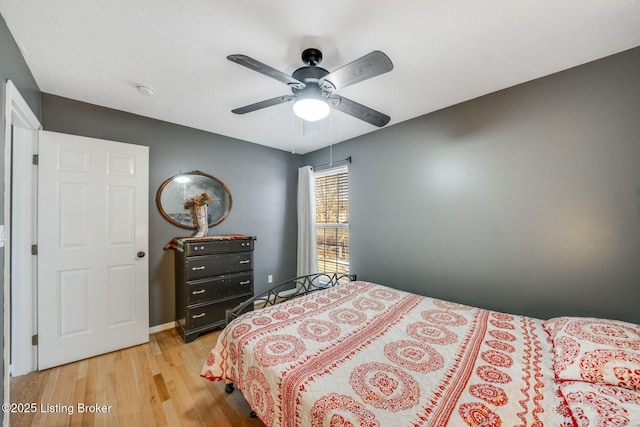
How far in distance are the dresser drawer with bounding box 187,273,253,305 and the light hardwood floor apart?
→ 1.75 feet

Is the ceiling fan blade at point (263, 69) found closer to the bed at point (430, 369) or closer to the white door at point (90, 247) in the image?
the bed at point (430, 369)

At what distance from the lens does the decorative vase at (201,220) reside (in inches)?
112

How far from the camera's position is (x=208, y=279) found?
8.65 feet

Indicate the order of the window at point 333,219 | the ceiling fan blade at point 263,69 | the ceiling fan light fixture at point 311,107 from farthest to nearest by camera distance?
the window at point 333,219 → the ceiling fan light fixture at point 311,107 → the ceiling fan blade at point 263,69

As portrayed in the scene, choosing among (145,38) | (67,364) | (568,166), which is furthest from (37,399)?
(568,166)

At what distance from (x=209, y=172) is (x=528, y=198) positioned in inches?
133

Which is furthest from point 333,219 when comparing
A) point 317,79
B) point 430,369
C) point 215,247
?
point 430,369

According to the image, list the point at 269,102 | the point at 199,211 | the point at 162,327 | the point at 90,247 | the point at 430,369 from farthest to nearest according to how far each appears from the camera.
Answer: the point at 199,211, the point at 162,327, the point at 90,247, the point at 269,102, the point at 430,369

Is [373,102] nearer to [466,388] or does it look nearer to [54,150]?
[466,388]

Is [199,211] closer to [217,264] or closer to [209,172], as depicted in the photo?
[209,172]

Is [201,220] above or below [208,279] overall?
above

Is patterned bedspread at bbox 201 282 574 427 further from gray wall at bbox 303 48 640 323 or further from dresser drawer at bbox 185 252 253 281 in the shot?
dresser drawer at bbox 185 252 253 281

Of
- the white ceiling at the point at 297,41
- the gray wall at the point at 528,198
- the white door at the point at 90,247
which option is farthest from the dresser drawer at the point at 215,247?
the gray wall at the point at 528,198

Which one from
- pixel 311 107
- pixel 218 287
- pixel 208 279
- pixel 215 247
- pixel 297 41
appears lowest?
pixel 218 287
